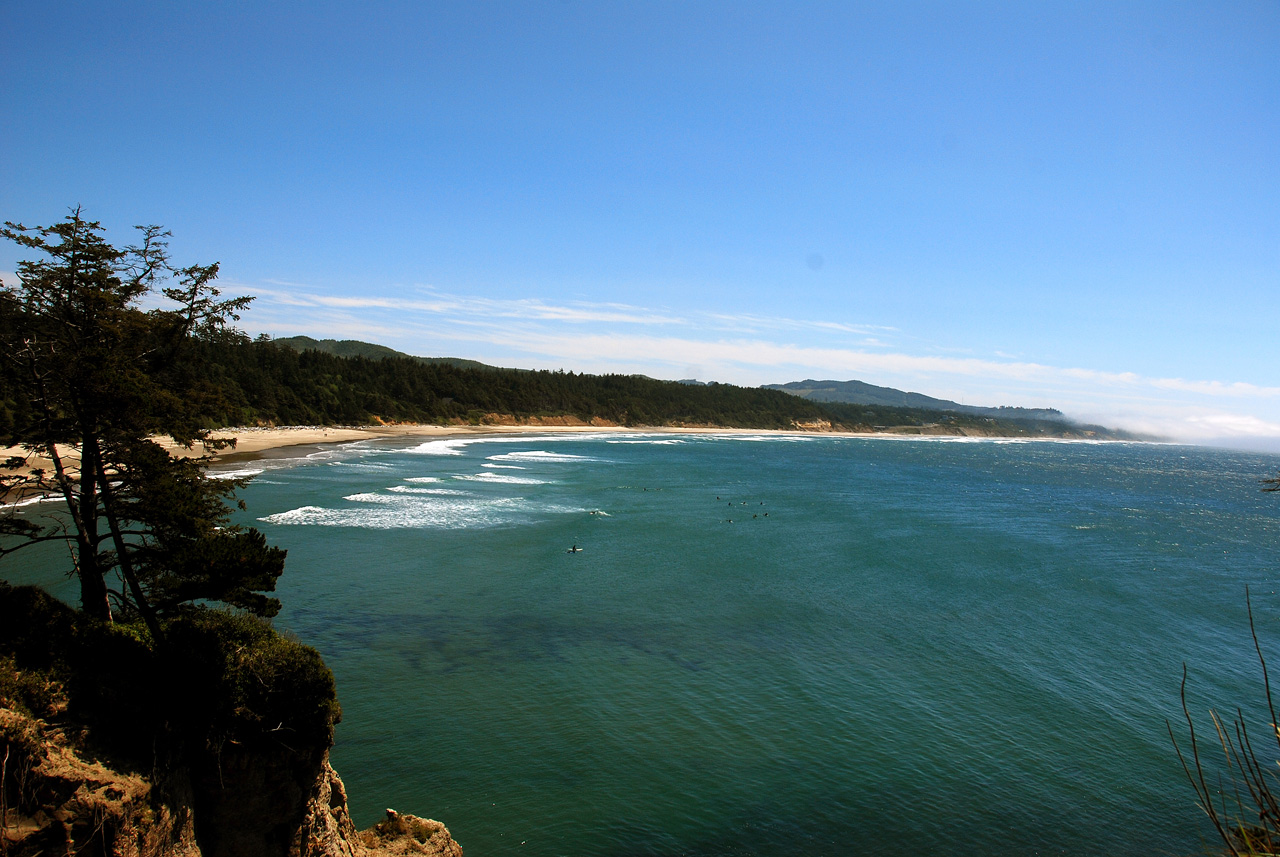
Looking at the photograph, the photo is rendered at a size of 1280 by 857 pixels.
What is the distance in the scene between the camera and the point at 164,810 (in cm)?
816

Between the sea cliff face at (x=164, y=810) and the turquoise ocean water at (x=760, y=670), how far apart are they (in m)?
2.54

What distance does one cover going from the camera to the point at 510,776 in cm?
1312

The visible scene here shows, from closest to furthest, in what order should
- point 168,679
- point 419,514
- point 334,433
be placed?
point 168,679 < point 419,514 < point 334,433

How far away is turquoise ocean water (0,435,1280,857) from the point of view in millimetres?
12492

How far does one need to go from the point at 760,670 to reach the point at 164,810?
13.3 metres

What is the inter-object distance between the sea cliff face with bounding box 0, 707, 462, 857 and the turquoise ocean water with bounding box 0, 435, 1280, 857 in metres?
2.54

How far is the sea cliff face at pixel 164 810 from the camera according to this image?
23.5 feet

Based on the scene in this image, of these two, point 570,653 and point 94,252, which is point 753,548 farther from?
point 94,252

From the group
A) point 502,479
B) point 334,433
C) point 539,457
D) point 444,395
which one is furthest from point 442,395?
point 502,479

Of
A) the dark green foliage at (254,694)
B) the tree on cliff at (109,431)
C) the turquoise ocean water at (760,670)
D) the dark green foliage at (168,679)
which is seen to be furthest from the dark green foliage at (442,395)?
the dark green foliage at (254,694)

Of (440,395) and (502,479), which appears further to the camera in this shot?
(440,395)

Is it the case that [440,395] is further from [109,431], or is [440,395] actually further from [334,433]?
[109,431]

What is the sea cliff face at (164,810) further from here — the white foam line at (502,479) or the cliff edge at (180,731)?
the white foam line at (502,479)

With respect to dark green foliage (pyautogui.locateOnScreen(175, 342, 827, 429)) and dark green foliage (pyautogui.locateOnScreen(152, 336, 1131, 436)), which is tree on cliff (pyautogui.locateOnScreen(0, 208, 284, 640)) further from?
dark green foliage (pyautogui.locateOnScreen(175, 342, 827, 429))
